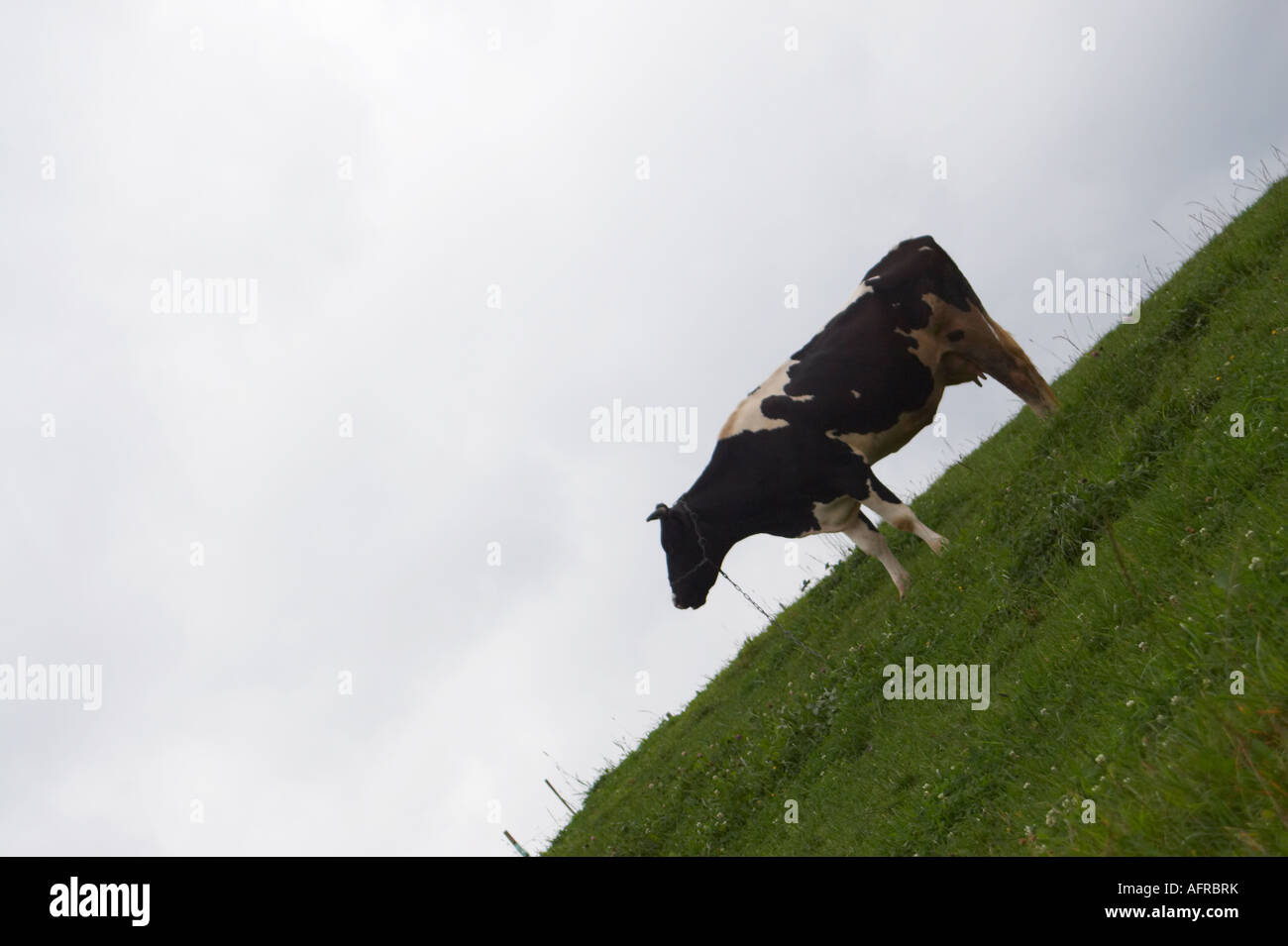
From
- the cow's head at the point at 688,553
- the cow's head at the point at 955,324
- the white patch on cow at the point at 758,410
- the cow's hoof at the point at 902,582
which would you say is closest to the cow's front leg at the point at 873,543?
the cow's hoof at the point at 902,582

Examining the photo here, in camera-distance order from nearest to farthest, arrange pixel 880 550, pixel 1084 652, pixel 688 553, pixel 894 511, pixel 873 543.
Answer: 1. pixel 1084 652
2. pixel 894 511
3. pixel 880 550
4. pixel 873 543
5. pixel 688 553

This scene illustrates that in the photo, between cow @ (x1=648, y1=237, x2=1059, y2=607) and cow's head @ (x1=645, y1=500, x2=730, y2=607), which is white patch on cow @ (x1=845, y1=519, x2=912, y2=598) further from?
cow's head @ (x1=645, y1=500, x2=730, y2=607)

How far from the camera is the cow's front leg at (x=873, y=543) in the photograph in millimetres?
11836

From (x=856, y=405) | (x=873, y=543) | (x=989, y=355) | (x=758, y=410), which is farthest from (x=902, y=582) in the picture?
(x=989, y=355)

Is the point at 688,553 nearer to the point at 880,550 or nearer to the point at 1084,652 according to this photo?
the point at 880,550

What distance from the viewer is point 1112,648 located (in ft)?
18.9

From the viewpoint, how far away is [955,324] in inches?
504

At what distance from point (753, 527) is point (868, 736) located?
4305mm

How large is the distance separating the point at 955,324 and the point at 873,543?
9.34ft

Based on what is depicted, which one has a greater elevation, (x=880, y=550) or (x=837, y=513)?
(x=837, y=513)

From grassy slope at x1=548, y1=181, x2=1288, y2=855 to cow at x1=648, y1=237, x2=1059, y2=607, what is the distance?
1.03 metres

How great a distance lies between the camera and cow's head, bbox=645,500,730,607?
13.3 meters
